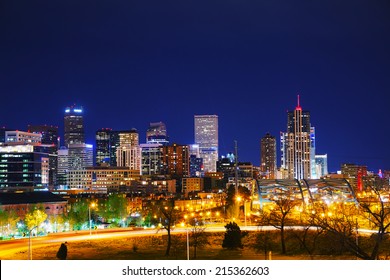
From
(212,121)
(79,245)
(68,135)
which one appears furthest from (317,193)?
(212,121)

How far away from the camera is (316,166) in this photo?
139625 mm

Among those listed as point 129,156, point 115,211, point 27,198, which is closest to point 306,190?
point 115,211

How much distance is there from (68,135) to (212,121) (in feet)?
148

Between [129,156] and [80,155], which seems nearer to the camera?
[129,156]

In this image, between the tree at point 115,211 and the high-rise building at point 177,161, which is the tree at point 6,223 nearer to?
the tree at point 115,211

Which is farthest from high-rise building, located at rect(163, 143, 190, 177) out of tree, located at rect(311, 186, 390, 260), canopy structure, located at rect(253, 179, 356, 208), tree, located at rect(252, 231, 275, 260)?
tree, located at rect(252, 231, 275, 260)

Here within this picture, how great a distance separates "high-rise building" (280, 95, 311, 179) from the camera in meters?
132

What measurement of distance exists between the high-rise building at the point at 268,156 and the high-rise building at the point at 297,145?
6995mm

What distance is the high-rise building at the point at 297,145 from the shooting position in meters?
132

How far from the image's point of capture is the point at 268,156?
148m

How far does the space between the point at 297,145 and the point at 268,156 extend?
489 inches

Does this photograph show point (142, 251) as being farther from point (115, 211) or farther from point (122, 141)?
point (122, 141)

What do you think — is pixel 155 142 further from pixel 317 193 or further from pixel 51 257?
pixel 51 257
